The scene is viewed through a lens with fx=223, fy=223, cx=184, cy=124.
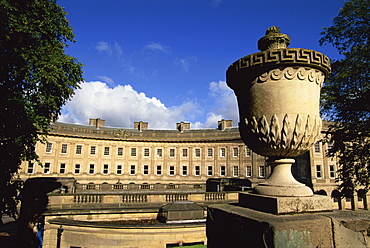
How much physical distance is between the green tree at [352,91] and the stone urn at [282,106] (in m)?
9.63

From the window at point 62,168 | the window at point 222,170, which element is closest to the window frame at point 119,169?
the window at point 62,168

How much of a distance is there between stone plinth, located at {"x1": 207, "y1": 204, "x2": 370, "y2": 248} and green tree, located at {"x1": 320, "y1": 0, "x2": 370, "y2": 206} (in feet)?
32.9

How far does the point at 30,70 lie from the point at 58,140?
98.8ft

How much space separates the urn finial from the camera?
325 centimetres

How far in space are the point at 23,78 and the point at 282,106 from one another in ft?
41.0

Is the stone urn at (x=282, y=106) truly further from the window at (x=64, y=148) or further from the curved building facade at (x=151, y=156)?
the window at (x=64, y=148)

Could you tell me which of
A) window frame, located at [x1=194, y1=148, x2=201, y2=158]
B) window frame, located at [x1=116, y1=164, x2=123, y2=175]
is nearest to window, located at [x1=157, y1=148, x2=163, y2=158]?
window frame, located at [x1=194, y1=148, x2=201, y2=158]

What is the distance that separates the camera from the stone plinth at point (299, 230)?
2170 millimetres

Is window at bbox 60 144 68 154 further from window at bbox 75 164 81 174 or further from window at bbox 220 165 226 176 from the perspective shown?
window at bbox 220 165 226 176

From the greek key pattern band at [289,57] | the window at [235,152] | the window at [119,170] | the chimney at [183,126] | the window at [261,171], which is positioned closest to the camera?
the greek key pattern band at [289,57]

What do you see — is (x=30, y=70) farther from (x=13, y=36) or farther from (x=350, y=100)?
(x=350, y=100)

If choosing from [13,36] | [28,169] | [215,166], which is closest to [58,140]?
[28,169]

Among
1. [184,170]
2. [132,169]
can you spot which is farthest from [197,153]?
[132,169]

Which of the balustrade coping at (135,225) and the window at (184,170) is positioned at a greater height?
the window at (184,170)
